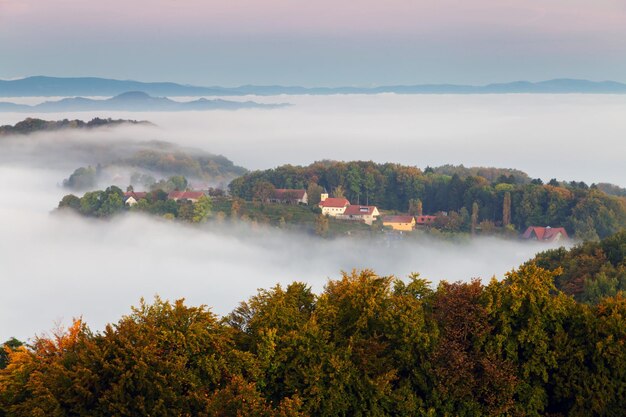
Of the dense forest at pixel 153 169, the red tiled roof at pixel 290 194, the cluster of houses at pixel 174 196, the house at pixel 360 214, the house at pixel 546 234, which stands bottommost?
the house at pixel 546 234

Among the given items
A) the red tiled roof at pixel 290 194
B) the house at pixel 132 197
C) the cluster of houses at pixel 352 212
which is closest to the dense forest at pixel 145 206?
the house at pixel 132 197

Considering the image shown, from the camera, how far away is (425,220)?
121375 millimetres

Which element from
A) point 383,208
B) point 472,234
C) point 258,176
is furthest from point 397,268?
point 258,176

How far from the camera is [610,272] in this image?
46.2 m

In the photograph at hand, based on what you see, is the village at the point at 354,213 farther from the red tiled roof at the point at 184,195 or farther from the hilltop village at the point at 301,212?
the red tiled roof at the point at 184,195

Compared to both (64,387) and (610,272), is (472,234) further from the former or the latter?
(64,387)

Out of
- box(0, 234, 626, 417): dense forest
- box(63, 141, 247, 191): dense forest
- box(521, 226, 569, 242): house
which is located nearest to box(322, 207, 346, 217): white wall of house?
box(521, 226, 569, 242): house

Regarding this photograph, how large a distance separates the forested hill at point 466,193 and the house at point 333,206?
15.1 ft

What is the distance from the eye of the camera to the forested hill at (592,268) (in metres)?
43.5

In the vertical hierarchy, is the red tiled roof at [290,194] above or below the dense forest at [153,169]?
below

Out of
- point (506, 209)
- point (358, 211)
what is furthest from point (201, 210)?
point (506, 209)

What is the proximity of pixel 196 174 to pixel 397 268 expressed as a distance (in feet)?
284

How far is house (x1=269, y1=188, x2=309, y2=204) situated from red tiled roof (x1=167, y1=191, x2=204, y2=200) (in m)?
12.7

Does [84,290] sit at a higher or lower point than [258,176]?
lower
